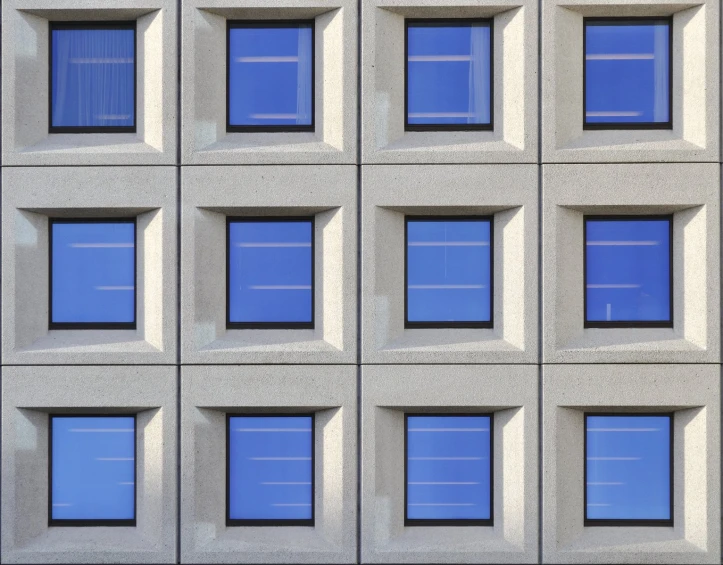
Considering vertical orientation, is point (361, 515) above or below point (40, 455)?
below

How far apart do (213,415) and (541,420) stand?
423cm

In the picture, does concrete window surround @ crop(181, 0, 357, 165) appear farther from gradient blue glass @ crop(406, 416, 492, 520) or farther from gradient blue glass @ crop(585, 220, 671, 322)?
gradient blue glass @ crop(406, 416, 492, 520)

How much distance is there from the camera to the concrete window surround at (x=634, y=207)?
8.98m

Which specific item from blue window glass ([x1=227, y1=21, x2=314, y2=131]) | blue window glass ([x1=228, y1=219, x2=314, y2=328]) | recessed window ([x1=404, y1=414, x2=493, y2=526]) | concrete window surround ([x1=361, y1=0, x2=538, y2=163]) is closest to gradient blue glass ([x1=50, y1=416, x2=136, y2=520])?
blue window glass ([x1=228, y1=219, x2=314, y2=328])

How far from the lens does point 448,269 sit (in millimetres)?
9477

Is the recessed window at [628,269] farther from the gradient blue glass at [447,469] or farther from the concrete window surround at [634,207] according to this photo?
the gradient blue glass at [447,469]

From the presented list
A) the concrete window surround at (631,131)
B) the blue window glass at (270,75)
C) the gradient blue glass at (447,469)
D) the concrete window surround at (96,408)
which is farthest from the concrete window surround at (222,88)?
the gradient blue glass at (447,469)

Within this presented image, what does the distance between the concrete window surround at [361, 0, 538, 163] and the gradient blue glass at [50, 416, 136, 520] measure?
4950mm

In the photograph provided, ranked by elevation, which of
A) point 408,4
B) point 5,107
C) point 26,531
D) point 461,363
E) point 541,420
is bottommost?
point 26,531

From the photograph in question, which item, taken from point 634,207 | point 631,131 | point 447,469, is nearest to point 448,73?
point 631,131

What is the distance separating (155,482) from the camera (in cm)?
908

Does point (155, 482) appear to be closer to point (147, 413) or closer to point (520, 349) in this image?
point (147, 413)

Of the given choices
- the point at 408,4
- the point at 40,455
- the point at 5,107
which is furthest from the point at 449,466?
the point at 5,107

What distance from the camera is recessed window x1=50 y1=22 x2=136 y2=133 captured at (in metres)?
9.48
